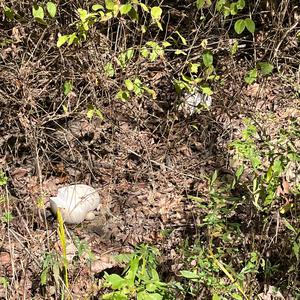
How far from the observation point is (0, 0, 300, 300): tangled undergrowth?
2.72 metres

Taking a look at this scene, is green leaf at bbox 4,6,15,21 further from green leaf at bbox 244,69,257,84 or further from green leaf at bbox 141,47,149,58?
green leaf at bbox 244,69,257,84

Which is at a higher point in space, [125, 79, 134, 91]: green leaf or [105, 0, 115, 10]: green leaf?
[105, 0, 115, 10]: green leaf

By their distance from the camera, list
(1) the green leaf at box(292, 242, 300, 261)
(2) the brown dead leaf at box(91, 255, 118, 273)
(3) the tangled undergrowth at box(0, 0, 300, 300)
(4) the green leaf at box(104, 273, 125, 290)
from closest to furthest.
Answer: (4) the green leaf at box(104, 273, 125, 290), (1) the green leaf at box(292, 242, 300, 261), (3) the tangled undergrowth at box(0, 0, 300, 300), (2) the brown dead leaf at box(91, 255, 118, 273)

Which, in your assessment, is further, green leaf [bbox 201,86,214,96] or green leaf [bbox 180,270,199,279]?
green leaf [bbox 201,86,214,96]

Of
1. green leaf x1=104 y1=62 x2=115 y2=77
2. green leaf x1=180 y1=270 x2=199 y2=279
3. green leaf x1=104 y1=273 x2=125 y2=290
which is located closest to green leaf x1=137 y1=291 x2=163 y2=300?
green leaf x1=104 y1=273 x2=125 y2=290

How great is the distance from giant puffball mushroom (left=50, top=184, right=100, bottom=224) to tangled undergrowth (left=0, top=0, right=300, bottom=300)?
65 millimetres

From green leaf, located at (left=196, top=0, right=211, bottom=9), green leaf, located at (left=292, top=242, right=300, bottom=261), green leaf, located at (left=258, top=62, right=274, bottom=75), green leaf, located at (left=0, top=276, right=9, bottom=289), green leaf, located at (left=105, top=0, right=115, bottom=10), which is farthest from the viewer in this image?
green leaf, located at (left=258, top=62, right=274, bottom=75)

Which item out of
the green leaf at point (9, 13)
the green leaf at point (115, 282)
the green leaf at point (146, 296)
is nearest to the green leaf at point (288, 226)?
the green leaf at point (146, 296)

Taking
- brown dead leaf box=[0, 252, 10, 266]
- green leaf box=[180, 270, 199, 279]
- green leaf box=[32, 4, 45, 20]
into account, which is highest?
green leaf box=[32, 4, 45, 20]

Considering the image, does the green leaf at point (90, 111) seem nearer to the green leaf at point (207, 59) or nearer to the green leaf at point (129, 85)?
the green leaf at point (129, 85)

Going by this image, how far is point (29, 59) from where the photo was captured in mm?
3338

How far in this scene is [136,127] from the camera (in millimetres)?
3627

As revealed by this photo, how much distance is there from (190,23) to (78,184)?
1.36 meters

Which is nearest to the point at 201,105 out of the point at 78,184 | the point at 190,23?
the point at 190,23
